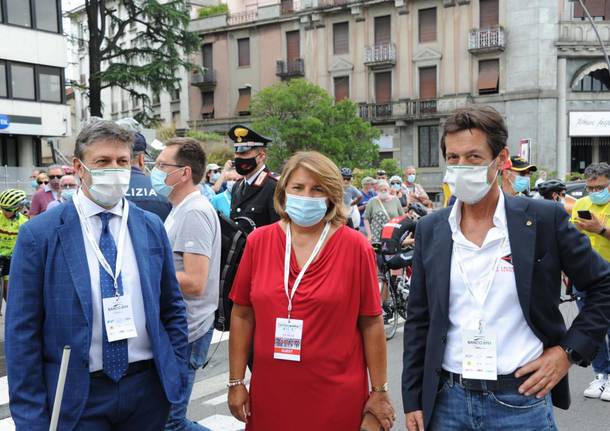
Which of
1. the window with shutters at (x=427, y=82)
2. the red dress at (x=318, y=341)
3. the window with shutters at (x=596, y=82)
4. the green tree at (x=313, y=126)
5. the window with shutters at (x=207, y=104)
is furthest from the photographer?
the window with shutters at (x=207, y=104)

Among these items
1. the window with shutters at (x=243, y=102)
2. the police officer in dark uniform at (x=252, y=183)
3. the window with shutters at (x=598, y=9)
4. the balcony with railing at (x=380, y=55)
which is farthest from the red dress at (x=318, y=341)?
the window with shutters at (x=243, y=102)

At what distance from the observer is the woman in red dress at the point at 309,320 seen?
3107 mm

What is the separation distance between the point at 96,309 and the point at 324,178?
126 cm

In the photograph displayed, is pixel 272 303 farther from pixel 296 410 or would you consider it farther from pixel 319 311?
pixel 296 410

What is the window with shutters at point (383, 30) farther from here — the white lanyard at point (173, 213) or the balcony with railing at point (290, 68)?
the white lanyard at point (173, 213)

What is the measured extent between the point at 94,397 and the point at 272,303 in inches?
35.2

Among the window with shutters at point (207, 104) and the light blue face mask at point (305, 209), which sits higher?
the window with shutters at point (207, 104)

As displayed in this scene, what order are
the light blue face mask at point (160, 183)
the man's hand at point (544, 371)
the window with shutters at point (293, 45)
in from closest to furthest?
the man's hand at point (544, 371) → the light blue face mask at point (160, 183) → the window with shutters at point (293, 45)

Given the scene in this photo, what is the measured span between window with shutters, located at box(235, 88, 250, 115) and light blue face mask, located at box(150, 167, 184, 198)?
4391 centimetres

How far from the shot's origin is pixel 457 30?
38969 millimetres

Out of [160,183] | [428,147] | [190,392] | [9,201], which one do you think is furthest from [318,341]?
[428,147]

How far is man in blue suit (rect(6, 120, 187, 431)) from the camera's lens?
2.74 metres

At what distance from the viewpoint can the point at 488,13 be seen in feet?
125

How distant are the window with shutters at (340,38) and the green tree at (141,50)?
1212 cm
